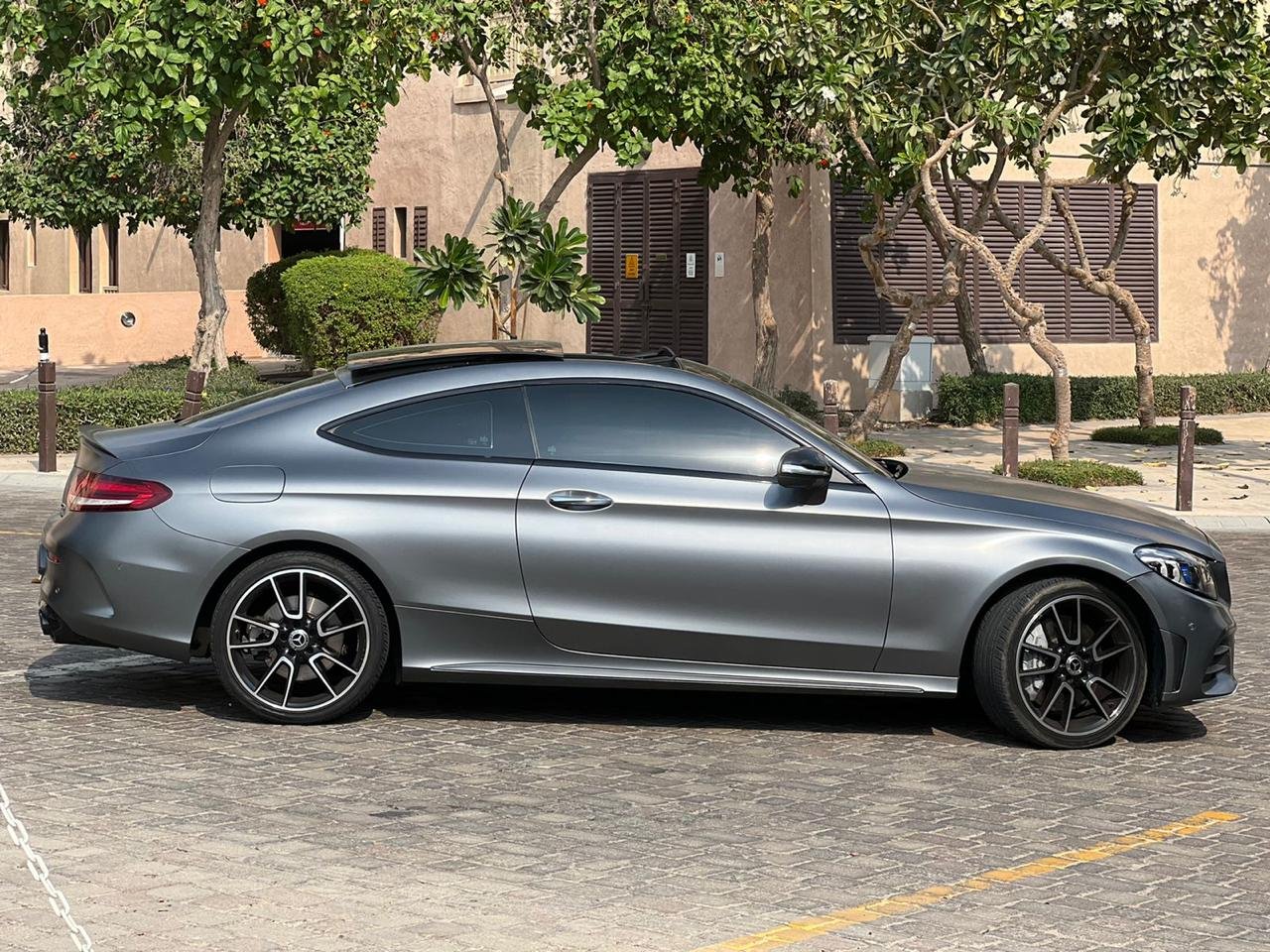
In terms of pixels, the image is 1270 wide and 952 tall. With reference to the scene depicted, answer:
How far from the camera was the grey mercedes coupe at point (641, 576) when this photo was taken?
7.93m

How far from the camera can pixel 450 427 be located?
8211 millimetres

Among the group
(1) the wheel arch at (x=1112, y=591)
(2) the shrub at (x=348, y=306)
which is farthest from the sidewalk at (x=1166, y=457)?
(1) the wheel arch at (x=1112, y=591)

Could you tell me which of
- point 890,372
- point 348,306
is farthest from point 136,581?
point 348,306

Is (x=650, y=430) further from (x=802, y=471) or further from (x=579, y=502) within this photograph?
(x=802, y=471)

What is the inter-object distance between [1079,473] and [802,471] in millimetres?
10996

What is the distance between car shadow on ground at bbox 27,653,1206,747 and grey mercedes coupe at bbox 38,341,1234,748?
38 centimetres

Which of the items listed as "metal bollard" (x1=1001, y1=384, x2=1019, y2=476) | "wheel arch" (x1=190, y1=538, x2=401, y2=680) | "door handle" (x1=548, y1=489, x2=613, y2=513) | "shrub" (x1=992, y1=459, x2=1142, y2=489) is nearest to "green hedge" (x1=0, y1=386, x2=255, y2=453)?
"metal bollard" (x1=1001, y1=384, x2=1019, y2=476)

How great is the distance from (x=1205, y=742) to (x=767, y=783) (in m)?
2.04

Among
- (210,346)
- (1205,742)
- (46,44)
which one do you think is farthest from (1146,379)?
(1205,742)

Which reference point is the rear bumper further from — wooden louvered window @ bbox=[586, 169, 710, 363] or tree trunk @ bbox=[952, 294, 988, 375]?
wooden louvered window @ bbox=[586, 169, 710, 363]

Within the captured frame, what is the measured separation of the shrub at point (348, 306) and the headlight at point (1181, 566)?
19.6 metres

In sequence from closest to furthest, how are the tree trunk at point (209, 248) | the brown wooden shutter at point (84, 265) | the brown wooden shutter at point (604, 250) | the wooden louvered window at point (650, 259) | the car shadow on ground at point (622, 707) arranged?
1. the car shadow on ground at point (622, 707)
2. the tree trunk at point (209, 248)
3. the wooden louvered window at point (650, 259)
4. the brown wooden shutter at point (604, 250)
5. the brown wooden shutter at point (84, 265)

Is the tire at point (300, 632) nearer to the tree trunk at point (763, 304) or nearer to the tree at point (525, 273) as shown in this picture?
A: the tree at point (525, 273)

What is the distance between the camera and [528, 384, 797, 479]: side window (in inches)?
318
